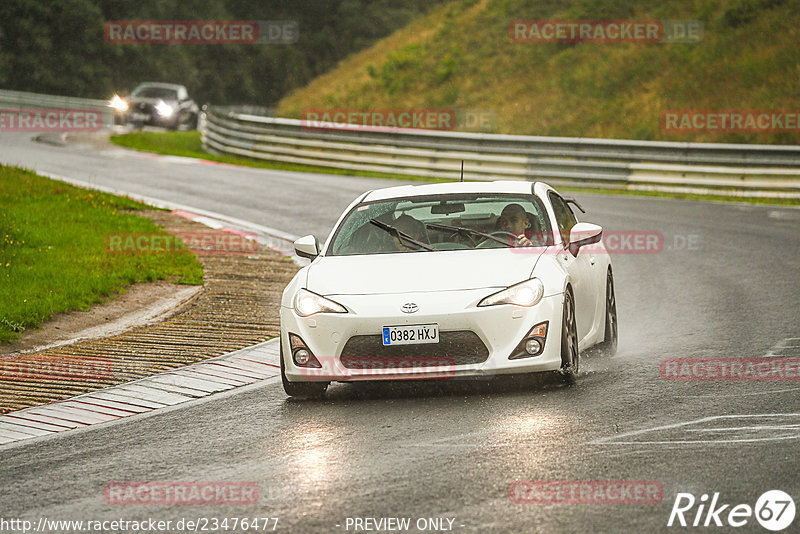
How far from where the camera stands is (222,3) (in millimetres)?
83562

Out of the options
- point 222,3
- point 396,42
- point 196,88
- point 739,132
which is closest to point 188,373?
point 739,132

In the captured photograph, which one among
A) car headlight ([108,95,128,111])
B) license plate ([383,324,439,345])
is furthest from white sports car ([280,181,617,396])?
car headlight ([108,95,128,111])

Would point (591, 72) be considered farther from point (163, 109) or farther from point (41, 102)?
point (41, 102)

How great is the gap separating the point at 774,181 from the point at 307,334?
1715 centimetres

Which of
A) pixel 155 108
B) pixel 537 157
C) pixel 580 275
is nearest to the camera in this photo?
pixel 580 275

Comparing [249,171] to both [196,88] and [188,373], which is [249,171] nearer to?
[188,373]

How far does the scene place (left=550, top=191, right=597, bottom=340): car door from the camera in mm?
8906


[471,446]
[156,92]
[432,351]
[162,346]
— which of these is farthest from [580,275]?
[156,92]

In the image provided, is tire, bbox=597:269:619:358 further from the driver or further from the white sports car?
the driver

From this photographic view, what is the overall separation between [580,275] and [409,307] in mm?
1767

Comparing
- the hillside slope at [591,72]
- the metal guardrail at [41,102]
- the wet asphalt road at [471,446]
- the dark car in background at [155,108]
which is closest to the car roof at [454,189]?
the wet asphalt road at [471,446]

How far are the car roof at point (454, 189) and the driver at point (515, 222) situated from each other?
22cm

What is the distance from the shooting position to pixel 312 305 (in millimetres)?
8273

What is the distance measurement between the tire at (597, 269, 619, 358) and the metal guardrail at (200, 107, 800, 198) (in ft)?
45.8
